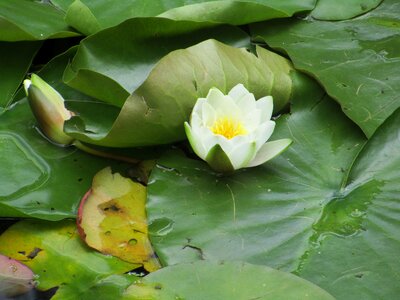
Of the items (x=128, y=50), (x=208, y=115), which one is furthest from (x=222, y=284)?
(x=128, y=50)

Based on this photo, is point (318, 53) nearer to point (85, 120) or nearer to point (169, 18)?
point (169, 18)

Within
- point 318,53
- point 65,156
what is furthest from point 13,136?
point 318,53

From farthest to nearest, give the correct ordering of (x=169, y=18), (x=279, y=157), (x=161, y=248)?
(x=169, y=18) < (x=279, y=157) < (x=161, y=248)

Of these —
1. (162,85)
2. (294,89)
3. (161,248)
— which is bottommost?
(161,248)

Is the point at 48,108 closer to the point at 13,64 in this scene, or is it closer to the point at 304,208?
the point at 13,64

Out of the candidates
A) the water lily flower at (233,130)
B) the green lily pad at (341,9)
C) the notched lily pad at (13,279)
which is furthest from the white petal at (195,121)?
the green lily pad at (341,9)

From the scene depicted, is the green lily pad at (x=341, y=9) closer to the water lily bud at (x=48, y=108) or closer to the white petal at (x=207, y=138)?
the white petal at (x=207, y=138)

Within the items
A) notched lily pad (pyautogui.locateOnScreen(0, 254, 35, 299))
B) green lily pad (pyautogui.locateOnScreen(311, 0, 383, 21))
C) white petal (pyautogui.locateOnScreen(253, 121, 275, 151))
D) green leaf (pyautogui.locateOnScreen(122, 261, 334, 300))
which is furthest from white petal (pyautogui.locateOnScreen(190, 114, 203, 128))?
green lily pad (pyautogui.locateOnScreen(311, 0, 383, 21))
